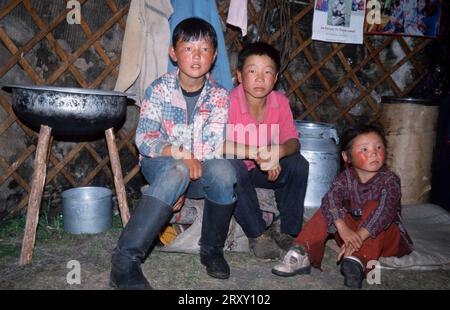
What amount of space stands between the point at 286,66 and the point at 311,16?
0.35m

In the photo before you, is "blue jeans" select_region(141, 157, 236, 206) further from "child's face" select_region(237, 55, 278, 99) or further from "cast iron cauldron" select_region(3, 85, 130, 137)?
"child's face" select_region(237, 55, 278, 99)

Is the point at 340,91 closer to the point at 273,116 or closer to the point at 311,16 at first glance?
the point at 311,16

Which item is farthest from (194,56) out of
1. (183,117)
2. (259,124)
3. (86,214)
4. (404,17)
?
(404,17)

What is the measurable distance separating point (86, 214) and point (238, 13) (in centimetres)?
121

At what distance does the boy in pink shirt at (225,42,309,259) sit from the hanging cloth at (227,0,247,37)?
0.44 meters

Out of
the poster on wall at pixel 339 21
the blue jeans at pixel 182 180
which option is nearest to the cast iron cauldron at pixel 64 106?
the blue jeans at pixel 182 180

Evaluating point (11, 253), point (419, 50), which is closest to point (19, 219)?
point (11, 253)

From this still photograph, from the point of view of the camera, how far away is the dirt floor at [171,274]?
3.76 ft

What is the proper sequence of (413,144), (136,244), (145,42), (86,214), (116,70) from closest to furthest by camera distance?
(136,244)
(86,214)
(145,42)
(116,70)
(413,144)

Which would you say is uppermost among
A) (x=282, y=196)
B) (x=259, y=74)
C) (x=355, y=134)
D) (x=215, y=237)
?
(x=259, y=74)

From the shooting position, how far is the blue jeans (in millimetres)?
1076

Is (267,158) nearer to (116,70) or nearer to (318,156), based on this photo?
(318,156)

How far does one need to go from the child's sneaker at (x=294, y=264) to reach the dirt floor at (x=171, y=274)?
0.09 ft

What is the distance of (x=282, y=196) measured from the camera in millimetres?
1394
